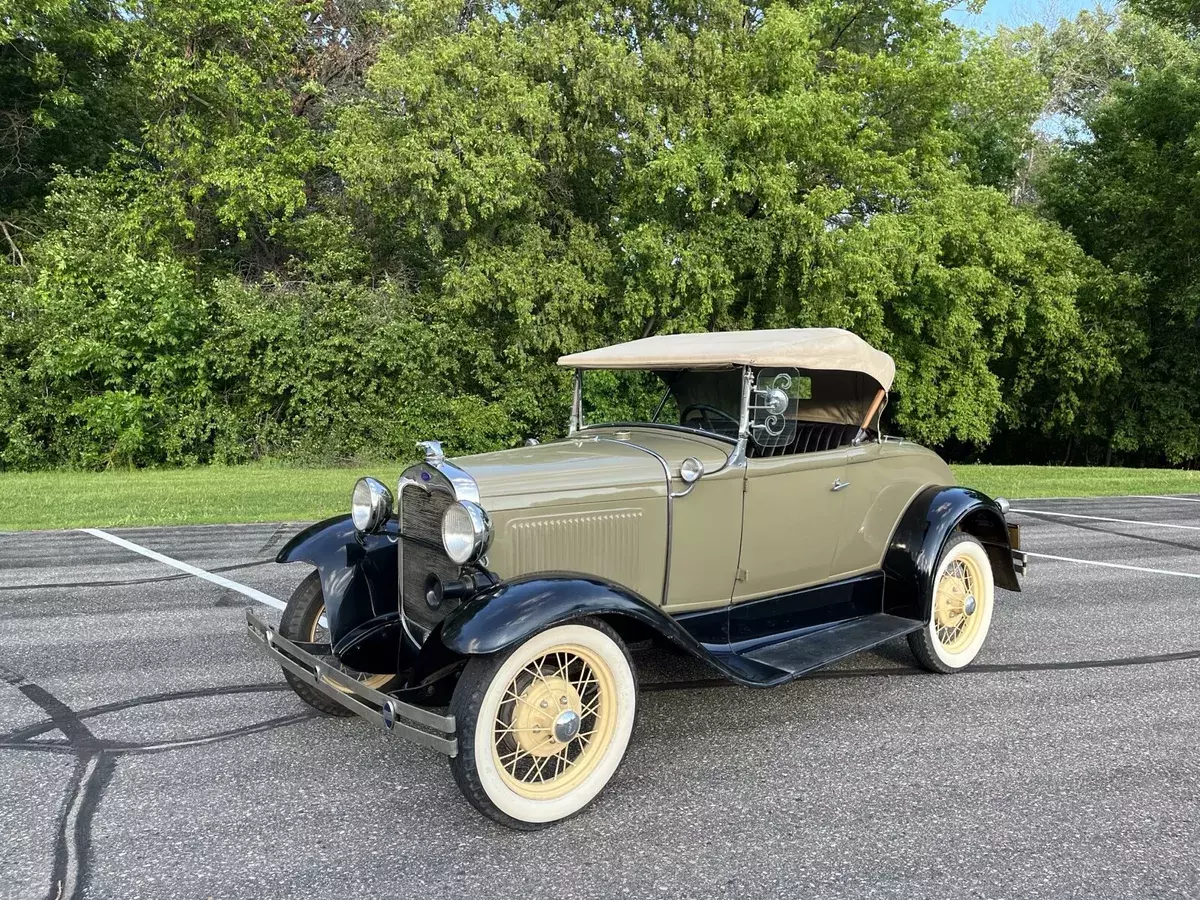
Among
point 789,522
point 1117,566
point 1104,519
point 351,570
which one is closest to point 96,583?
point 351,570

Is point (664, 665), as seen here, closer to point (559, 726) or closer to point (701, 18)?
point (559, 726)

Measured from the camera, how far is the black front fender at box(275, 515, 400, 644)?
12.6 feet

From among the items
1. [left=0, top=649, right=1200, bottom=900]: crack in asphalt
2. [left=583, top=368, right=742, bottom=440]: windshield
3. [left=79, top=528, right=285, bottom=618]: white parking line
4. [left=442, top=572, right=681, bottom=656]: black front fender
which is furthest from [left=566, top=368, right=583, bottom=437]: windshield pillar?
[left=79, top=528, right=285, bottom=618]: white parking line

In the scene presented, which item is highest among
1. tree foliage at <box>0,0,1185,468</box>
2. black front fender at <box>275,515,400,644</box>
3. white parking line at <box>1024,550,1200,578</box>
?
tree foliage at <box>0,0,1185,468</box>

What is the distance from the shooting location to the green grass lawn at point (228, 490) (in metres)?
9.47

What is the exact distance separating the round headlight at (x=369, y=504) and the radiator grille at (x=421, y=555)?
0.26 meters

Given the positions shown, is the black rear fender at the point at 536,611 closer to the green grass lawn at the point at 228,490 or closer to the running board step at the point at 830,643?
the running board step at the point at 830,643

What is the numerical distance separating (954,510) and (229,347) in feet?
46.7

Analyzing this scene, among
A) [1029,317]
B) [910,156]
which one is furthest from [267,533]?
[1029,317]

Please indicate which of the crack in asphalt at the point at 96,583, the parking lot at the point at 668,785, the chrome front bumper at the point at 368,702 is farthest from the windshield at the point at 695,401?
the crack in asphalt at the point at 96,583

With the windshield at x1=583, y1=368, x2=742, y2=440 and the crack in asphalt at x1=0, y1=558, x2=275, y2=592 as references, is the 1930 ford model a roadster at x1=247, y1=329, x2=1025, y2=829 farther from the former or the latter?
the crack in asphalt at x1=0, y1=558, x2=275, y2=592

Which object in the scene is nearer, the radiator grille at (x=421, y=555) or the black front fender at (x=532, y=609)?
the black front fender at (x=532, y=609)

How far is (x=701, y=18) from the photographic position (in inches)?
646

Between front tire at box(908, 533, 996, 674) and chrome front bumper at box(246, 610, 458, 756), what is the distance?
2.89m
